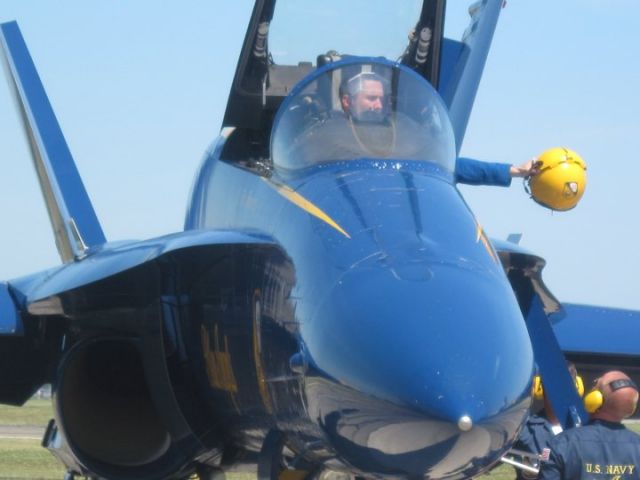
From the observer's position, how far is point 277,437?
7473 mm

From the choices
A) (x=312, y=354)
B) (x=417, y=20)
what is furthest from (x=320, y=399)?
(x=417, y=20)

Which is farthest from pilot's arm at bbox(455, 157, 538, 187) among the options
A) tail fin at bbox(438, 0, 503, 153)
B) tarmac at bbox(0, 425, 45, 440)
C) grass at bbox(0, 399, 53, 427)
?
grass at bbox(0, 399, 53, 427)

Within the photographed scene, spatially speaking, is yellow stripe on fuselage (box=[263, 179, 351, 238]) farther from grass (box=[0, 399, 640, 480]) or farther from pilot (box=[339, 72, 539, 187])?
grass (box=[0, 399, 640, 480])

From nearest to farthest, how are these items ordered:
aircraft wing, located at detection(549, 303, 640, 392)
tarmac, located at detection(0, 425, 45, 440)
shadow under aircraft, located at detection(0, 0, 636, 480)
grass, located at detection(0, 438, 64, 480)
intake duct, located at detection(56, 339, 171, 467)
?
shadow under aircraft, located at detection(0, 0, 636, 480), intake duct, located at detection(56, 339, 171, 467), aircraft wing, located at detection(549, 303, 640, 392), grass, located at detection(0, 438, 64, 480), tarmac, located at detection(0, 425, 45, 440)

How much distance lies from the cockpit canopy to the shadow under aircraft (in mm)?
13

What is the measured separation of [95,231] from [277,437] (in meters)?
4.32

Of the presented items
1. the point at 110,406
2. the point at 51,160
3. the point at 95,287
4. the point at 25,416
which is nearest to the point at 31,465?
the point at 51,160

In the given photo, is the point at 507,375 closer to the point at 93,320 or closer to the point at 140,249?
the point at 140,249

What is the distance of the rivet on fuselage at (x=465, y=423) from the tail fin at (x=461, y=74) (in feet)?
17.6

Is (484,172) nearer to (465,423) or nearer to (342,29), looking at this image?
(342,29)

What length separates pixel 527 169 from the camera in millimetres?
8586

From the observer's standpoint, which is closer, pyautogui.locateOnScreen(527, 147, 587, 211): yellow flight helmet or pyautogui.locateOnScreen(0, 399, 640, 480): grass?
pyautogui.locateOnScreen(527, 147, 587, 211): yellow flight helmet

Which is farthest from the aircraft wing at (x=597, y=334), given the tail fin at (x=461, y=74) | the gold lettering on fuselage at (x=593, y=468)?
the gold lettering on fuselage at (x=593, y=468)

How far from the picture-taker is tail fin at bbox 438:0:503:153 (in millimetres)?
11133
